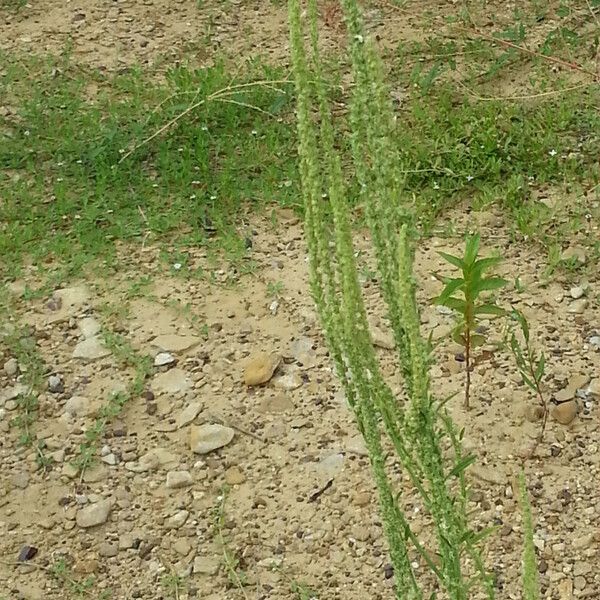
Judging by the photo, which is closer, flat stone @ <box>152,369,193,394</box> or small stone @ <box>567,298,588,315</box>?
flat stone @ <box>152,369,193,394</box>

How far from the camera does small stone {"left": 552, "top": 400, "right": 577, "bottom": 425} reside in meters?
3.16

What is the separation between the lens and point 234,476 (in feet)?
10.3

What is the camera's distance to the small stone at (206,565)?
9.46 feet

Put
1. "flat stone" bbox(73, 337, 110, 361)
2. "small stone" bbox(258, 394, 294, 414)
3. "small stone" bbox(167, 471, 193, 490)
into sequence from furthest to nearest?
"flat stone" bbox(73, 337, 110, 361) < "small stone" bbox(258, 394, 294, 414) < "small stone" bbox(167, 471, 193, 490)

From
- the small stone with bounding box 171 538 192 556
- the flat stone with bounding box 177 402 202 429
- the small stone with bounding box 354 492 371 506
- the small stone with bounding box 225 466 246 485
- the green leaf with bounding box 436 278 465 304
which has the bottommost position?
the small stone with bounding box 354 492 371 506

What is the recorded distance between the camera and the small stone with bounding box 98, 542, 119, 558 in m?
2.96

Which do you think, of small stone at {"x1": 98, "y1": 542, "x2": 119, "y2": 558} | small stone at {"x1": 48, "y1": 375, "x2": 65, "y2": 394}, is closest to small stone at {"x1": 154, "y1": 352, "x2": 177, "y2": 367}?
small stone at {"x1": 48, "y1": 375, "x2": 65, "y2": 394}

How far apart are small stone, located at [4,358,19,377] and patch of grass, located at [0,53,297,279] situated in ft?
1.43

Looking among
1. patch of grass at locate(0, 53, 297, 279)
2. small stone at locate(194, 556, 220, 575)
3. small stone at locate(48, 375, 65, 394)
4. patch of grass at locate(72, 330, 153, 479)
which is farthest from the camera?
patch of grass at locate(0, 53, 297, 279)

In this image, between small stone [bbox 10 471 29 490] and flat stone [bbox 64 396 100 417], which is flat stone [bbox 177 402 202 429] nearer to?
flat stone [bbox 64 396 100 417]

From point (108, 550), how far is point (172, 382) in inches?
24.6

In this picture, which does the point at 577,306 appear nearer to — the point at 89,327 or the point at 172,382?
the point at 172,382

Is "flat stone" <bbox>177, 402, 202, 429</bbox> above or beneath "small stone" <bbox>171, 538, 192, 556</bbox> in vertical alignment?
above

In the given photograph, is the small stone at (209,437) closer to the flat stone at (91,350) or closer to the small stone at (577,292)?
the flat stone at (91,350)
